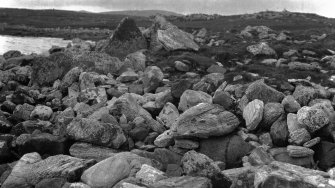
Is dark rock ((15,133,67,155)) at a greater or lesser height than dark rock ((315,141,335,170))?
lesser

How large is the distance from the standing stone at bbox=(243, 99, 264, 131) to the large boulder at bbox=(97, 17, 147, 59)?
13325 mm

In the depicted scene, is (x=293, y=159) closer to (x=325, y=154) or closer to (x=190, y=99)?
(x=325, y=154)

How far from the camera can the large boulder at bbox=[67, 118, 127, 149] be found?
13.6 meters

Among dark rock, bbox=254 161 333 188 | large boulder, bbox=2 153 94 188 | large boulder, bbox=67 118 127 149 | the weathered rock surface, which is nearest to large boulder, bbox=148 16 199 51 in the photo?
the weathered rock surface

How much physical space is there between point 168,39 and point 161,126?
13.4 meters

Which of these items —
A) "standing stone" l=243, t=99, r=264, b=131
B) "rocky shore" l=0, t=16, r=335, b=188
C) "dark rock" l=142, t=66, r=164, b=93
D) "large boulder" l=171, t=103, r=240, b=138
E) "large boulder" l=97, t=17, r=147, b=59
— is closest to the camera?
"rocky shore" l=0, t=16, r=335, b=188

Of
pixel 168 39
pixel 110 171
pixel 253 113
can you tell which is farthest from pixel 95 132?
pixel 168 39

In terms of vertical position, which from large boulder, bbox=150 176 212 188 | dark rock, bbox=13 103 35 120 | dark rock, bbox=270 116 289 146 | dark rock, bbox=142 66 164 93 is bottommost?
dark rock, bbox=13 103 35 120

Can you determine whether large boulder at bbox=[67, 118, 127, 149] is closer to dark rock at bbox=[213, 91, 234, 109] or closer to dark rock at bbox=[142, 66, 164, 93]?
dark rock at bbox=[213, 91, 234, 109]

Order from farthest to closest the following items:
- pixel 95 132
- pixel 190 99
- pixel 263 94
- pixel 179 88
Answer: pixel 179 88 → pixel 190 99 → pixel 263 94 → pixel 95 132

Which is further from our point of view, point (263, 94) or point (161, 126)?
point (263, 94)

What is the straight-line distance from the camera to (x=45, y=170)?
11.8 metres

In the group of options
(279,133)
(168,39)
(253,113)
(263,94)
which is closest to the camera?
(279,133)

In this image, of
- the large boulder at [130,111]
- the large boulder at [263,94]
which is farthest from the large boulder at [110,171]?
the large boulder at [263,94]
